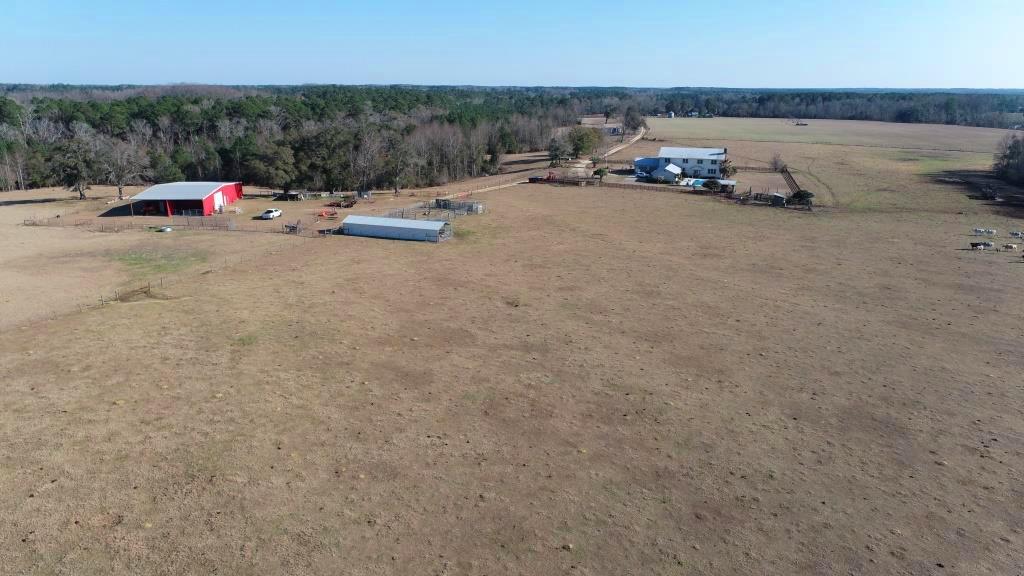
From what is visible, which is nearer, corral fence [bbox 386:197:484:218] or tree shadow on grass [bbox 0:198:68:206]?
corral fence [bbox 386:197:484:218]

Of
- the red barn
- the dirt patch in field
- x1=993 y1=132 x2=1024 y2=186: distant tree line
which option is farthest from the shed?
x1=993 y1=132 x2=1024 y2=186: distant tree line

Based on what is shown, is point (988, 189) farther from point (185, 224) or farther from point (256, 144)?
point (256, 144)

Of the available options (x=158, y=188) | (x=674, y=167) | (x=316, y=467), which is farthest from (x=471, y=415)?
(x=674, y=167)

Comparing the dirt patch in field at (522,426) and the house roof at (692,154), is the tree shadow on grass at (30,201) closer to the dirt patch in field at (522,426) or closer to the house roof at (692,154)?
the dirt patch in field at (522,426)

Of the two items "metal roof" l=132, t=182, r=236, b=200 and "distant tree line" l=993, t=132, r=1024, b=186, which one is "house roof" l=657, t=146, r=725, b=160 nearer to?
"distant tree line" l=993, t=132, r=1024, b=186

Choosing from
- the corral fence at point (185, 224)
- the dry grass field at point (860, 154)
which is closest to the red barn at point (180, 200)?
the corral fence at point (185, 224)

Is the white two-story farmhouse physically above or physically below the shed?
above

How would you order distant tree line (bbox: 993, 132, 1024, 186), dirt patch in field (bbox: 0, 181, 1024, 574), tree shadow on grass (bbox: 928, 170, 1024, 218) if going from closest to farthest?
dirt patch in field (bbox: 0, 181, 1024, 574) → tree shadow on grass (bbox: 928, 170, 1024, 218) → distant tree line (bbox: 993, 132, 1024, 186)
